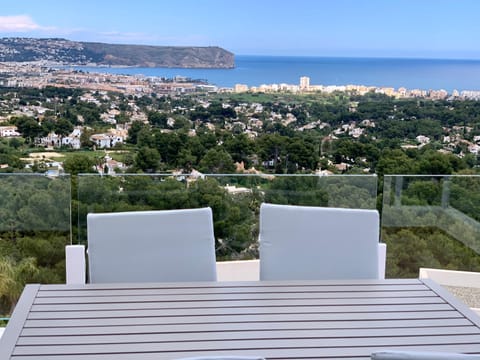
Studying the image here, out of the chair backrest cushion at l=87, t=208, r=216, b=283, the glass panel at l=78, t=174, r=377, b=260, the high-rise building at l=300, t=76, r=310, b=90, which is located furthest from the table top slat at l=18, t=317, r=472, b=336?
the high-rise building at l=300, t=76, r=310, b=90

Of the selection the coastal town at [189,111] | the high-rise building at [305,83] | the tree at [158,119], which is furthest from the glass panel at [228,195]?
the high-rise building at [305,83]

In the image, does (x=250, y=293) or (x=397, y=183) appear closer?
(x=250, y=293)

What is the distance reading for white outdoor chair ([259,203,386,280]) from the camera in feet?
7.53

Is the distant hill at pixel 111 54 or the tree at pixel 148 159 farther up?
the distant hill at pixel 111 54

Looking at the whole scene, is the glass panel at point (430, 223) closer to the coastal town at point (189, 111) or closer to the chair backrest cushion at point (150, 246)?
the chair backrest cushion at point (150, 246)

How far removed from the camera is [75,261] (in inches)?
138

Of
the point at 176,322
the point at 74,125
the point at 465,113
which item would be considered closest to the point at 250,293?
the point at 176,322

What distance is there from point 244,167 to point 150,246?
5.89 m

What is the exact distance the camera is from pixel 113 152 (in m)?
8.34

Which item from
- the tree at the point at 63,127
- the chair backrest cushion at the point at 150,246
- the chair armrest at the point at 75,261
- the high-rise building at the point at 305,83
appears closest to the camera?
the chair backrest cushion at the point at 150,246

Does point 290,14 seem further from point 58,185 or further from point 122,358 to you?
point 122,358

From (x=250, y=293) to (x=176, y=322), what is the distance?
0.33 m

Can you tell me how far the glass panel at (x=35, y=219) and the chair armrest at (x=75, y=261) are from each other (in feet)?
0.16

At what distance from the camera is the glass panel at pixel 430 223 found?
3.89 meters
